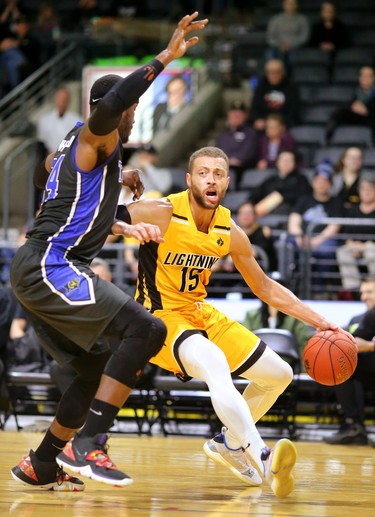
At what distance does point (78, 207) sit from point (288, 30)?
1081cm

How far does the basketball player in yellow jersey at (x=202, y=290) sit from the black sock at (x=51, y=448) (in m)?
0.88

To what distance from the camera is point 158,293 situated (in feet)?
20.1

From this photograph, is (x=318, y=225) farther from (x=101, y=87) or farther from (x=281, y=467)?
(x=101, y=87)

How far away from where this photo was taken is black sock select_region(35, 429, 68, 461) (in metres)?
5.28

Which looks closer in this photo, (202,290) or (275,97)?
(202,290)

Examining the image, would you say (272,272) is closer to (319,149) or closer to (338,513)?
(319,149)

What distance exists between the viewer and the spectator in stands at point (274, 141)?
512 inches

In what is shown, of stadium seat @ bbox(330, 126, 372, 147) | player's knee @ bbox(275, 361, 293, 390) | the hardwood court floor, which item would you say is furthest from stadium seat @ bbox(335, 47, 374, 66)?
player's knee @ bbox(275, 361, 293, 390)

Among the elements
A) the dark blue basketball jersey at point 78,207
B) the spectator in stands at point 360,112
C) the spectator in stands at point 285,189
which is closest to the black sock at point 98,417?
the dark blue basketball jersey at point 78,207

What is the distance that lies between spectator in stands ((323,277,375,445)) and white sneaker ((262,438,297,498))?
3.41m

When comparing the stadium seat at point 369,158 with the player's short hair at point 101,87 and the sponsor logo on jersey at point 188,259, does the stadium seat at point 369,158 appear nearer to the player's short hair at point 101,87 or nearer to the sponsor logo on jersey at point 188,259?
the sponsor logo on jersey at point 188,259

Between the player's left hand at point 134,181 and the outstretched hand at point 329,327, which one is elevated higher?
the player's left hand at point 134,181

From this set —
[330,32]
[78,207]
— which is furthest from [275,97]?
[78,207]

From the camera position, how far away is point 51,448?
17.3 feet
